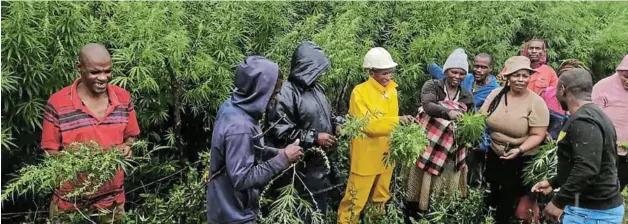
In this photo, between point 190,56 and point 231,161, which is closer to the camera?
point 231,161

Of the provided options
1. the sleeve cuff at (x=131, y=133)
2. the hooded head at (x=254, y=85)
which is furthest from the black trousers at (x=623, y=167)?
the sleeve cuff at (x=131, y=133)

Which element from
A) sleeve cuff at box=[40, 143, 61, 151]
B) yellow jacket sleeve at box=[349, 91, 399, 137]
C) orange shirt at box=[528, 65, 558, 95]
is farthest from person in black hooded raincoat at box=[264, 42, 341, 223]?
orange shirt at box=[528, 65, 558, 95]

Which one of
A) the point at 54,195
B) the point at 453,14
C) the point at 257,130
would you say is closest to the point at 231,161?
the point at 257,130

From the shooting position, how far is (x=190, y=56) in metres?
4.54

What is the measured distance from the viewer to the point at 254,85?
3.00 metres

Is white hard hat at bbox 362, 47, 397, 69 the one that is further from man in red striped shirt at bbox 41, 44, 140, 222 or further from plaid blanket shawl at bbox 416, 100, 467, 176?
man in red striped shirt at bbox 41, 44, 140, 222

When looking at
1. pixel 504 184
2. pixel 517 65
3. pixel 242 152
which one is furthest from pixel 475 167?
pixel 242 152

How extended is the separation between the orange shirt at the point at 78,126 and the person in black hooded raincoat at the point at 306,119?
36.5 inches

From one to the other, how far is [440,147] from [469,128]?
0.33m

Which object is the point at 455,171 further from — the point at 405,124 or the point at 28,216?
the point at 28,216

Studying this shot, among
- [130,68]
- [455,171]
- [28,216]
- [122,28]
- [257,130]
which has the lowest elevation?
[28,216]

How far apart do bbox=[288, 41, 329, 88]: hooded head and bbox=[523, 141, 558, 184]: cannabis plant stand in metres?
1.62

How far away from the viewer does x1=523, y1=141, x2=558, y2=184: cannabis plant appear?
13.6 ft

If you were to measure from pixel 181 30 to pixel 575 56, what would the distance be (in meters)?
4.40
